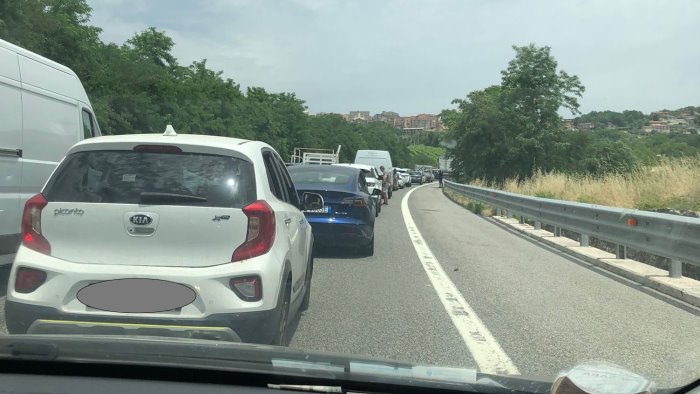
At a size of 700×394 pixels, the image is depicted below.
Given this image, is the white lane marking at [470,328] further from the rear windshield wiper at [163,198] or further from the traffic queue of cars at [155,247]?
the rear windshield wiper at [163,198]

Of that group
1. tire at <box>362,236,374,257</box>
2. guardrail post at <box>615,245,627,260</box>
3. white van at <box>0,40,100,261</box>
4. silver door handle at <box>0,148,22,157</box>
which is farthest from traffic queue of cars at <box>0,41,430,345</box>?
guardrail post at <box>615,245,627,260</box>

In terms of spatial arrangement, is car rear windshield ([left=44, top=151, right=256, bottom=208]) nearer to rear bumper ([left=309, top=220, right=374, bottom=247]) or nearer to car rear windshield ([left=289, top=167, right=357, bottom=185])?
rear bumper ([left=309, top=220, right=374, bottom=247])

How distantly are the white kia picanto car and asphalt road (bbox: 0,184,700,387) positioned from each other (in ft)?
4.44

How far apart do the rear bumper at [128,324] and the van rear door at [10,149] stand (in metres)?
3.33

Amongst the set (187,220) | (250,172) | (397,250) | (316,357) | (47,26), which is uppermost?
(47,26)

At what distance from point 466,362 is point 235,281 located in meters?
1.98

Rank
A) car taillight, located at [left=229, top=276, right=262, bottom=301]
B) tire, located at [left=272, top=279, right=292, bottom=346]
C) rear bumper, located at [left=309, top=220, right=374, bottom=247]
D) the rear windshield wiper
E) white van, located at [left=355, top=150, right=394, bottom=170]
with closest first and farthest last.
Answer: car taillight, located at [left=229, top=276, right=262, bottom=301] → the rear windshield wiper → tire, located at [left=272, top=279, right=292, bottom=346] → rear bumper, located at [left=309, top=220, right=374, bottom=247] → white van, located at [left=355, top=150, right=394, bottom=170]

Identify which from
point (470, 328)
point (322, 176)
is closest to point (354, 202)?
point (322, 176)

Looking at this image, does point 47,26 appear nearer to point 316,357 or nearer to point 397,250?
point 397,250

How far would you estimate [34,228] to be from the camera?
4.41 m

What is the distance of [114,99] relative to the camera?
31.0 m

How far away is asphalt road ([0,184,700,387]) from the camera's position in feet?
17.4

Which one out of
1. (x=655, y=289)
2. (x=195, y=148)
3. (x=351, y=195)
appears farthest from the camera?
(x=351, y=195)

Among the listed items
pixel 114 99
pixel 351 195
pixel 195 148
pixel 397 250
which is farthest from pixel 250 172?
pixel 114 99
